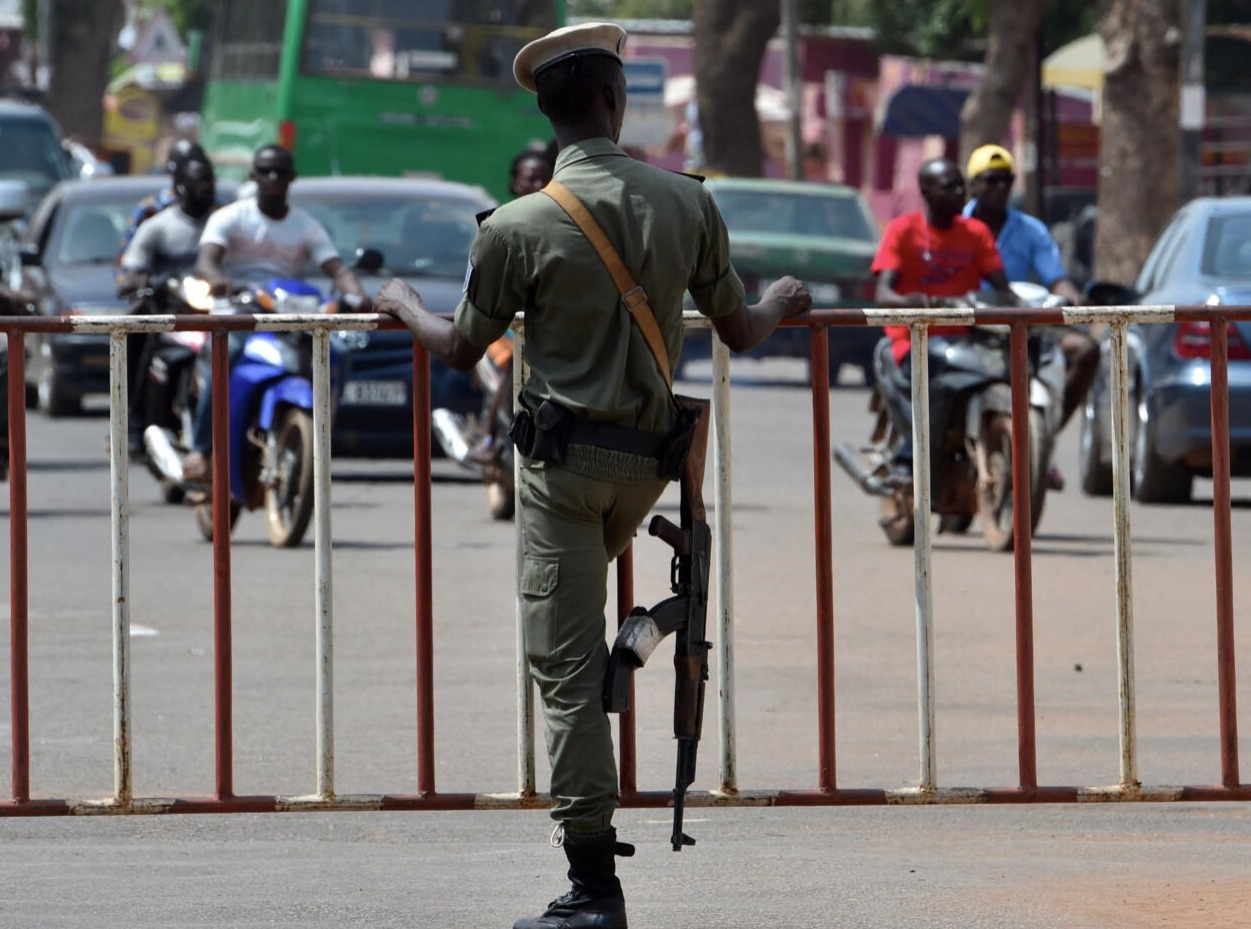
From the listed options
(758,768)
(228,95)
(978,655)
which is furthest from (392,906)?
(228,95)

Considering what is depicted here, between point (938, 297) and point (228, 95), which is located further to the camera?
point (228, 95)

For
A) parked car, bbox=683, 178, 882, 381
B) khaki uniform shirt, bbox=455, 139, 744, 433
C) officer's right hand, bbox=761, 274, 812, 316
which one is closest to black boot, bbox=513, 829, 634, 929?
khaki uniform shirt, bbox=455, 139, 744, 433

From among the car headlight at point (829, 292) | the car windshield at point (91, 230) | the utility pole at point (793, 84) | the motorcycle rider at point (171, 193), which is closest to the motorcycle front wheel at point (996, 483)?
the motorcycle rider at point (171, 193)

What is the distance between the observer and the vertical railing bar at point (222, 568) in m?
5.85

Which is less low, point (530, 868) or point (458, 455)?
point (458, 455)

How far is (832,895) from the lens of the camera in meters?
5.54

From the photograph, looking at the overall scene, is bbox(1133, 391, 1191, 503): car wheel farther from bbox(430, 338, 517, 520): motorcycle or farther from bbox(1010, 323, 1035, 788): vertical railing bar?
bbox(1010, 323, 1035, 788): vertical railing bar

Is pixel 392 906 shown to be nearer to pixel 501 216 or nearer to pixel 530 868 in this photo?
pixel 530 868

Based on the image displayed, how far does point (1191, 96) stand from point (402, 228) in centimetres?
1077

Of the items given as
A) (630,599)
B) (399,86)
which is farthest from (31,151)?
(630,599)

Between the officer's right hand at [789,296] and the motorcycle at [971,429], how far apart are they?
621 cm

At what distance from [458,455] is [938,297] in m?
2.72

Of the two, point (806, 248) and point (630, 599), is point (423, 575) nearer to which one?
point (630, 599)

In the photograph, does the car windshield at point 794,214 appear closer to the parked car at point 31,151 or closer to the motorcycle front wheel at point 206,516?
the parked car at point 31,151
